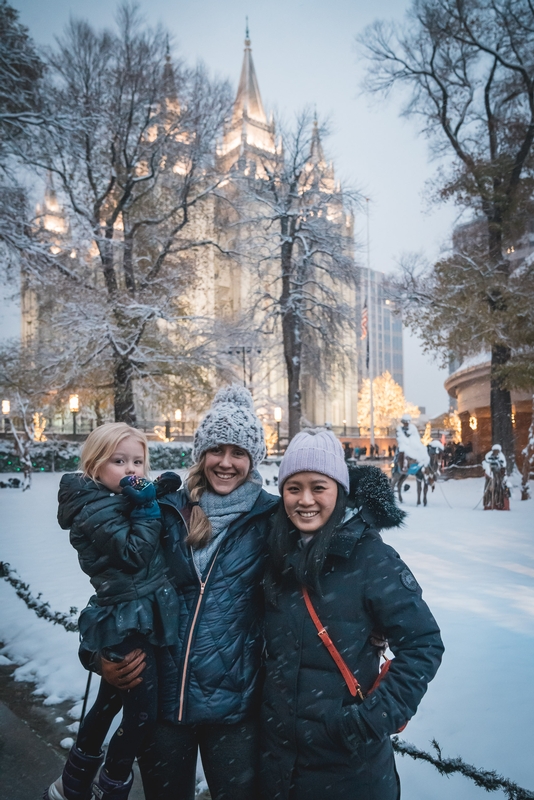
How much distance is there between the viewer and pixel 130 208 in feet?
61.3

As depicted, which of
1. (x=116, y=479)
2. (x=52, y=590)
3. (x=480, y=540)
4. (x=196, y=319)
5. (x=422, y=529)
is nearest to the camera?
(x=116, y=479)

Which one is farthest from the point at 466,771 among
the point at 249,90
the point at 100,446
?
the point at 249,90

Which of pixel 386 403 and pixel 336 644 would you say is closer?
pixel 336 644

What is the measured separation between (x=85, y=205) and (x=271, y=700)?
18.8m

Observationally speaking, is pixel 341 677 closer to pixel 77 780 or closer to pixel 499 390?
pixel 77 780

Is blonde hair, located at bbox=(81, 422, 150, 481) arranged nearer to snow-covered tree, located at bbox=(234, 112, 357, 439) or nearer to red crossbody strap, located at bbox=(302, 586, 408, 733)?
red crossbody strap, located at bbox=(302, 586, 408, 733)

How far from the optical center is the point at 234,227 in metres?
21.1

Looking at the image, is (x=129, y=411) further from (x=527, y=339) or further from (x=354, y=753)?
(x=354, y=753)

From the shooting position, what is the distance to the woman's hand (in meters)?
2.02

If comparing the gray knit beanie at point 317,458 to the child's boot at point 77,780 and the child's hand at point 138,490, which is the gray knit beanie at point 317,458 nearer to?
the child's hand at point 138,490

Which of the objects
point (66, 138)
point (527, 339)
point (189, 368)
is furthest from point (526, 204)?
point (66, 138)

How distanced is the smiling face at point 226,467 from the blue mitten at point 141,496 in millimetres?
267

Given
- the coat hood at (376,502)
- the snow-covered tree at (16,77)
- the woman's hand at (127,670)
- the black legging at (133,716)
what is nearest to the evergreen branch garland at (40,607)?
the black legging at (133,716)

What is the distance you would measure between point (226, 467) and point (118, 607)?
2.40 ft
